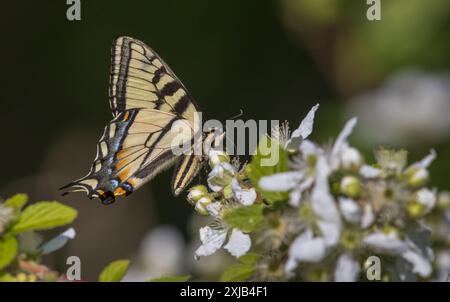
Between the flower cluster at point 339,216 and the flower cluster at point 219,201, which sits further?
the flower cluster at point 219,201

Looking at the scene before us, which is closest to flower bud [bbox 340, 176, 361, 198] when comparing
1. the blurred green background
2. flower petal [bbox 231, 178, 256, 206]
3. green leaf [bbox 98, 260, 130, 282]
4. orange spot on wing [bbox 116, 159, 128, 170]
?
flower petal [bbox 231, 178, 256, 206]

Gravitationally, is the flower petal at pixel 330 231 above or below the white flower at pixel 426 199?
below

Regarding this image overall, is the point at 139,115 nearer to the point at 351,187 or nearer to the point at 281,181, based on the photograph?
the point at 281,181

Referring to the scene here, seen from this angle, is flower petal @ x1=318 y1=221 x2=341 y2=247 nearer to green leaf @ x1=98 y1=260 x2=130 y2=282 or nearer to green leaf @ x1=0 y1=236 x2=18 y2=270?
green leaf @ x1=98 y1=260 x2=130 y2=282

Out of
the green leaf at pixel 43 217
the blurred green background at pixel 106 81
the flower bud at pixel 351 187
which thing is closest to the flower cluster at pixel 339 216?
the flower bud at pixel 351 187

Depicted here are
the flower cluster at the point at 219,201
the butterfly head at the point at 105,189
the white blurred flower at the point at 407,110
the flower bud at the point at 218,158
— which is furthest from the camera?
the white blurred flower at the point at 407,110

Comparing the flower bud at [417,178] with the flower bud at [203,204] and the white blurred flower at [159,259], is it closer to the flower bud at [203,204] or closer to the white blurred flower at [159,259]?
the flower bud at [203,204]
